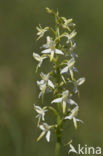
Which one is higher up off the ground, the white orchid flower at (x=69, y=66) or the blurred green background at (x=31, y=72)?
the blurred green background at (x=31, y=72)

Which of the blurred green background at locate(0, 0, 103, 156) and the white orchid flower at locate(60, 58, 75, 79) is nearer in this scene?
the white orchid flower at locate(60, 58, 75, 79)

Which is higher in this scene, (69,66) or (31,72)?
(31,72)

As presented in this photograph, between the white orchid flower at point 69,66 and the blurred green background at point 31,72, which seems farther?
the blurred green background at point 31,72

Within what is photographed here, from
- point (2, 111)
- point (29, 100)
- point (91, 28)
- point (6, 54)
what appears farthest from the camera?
point (91, 28)

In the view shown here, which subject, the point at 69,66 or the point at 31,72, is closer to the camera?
the point at 69,66

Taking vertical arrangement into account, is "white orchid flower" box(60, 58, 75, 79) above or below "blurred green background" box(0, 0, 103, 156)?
below

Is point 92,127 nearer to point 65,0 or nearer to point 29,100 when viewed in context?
point 29,100

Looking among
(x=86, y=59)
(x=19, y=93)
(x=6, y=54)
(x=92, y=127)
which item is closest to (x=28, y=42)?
(x=6, y=54)

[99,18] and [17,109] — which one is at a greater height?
[99,18]
